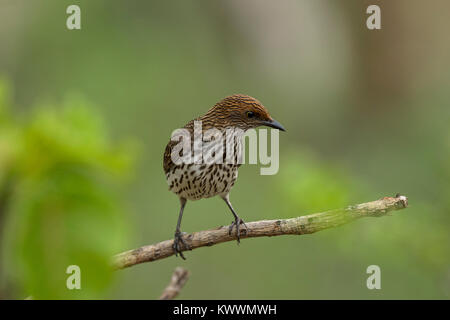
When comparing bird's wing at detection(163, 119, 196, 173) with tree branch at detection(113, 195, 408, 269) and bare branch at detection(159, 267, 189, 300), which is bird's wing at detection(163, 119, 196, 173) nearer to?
tree branch at detection(113, 195, 408, 269)

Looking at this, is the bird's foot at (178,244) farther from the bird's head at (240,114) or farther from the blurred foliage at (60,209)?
the blurred foliage at (60,209)

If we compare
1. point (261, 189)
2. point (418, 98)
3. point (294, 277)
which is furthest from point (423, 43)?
point (294, 277)

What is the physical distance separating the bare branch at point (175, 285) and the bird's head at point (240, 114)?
54.5 inches

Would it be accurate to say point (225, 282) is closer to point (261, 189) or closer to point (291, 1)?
point (261, 189)

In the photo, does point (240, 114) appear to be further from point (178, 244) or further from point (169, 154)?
point (178, 244)

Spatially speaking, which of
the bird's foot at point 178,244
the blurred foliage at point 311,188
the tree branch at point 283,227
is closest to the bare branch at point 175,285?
the tree branch at point 283,227

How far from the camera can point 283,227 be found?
288 centimetres

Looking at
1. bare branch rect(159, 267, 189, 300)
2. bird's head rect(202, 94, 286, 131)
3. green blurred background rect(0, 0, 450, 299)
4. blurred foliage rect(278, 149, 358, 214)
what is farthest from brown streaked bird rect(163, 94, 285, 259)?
green blurred background rect(0, 0, 450, 299)

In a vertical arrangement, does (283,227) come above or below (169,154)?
below

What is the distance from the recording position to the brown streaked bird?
13.0 ft

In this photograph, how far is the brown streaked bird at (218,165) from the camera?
13.0 feet

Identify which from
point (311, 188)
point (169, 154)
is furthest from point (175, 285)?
point (169, 154)

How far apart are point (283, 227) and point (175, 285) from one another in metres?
0.58
